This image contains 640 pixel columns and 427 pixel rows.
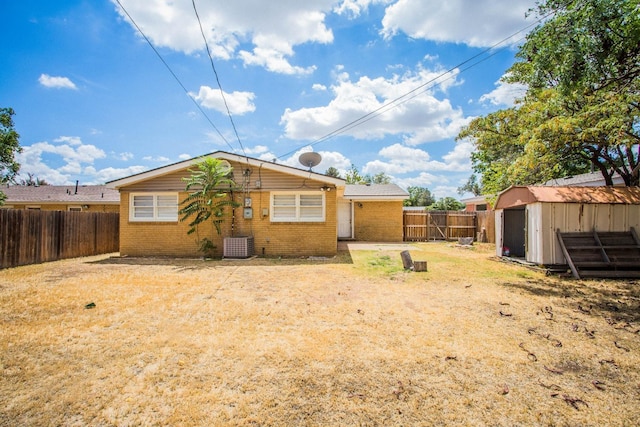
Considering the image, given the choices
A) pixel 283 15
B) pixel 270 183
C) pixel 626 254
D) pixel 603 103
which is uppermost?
pixel 283 15

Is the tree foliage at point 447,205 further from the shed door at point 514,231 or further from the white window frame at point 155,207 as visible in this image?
the white window frame at point 155,207

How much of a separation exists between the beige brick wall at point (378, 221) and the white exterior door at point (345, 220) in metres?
0.30

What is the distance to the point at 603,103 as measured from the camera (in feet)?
21.6

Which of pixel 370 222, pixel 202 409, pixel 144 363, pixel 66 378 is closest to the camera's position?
pixel 202 409

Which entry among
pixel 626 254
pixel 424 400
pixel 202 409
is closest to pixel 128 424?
pixel 202 409

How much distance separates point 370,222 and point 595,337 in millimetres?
13748

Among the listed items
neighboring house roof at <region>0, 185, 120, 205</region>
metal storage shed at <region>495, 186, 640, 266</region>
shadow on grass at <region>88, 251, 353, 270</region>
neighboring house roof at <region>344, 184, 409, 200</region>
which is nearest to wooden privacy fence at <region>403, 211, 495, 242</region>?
neighboring house roof at <region>344, 184, 409, 200</region>

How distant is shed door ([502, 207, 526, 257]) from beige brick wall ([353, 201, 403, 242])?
647 centimetres

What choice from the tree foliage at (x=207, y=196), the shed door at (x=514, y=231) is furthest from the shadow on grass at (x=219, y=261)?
the shed door at (x=514, y=231)

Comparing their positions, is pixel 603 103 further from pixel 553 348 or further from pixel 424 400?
pixel 424 400

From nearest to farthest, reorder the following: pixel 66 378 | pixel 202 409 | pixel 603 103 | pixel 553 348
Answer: pixel 202 409 → pixel 66 378 → pixel 553 348 → pixel 603 103

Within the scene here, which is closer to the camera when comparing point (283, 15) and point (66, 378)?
point (66, 378)

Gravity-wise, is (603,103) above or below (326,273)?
above

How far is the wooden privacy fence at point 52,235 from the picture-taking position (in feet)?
28.9
